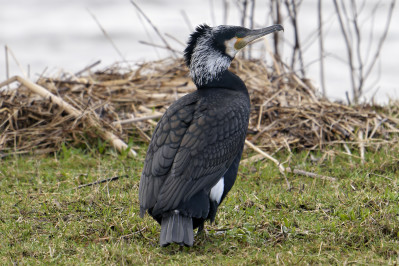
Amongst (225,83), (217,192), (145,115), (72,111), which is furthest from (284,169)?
(72,111)

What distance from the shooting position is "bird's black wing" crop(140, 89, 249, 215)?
391cm

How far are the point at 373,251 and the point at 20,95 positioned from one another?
451 cm

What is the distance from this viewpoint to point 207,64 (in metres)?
4.54

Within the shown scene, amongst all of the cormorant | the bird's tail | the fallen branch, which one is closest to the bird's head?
the cormorant

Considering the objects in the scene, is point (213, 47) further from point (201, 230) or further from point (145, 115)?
point (145, 115)

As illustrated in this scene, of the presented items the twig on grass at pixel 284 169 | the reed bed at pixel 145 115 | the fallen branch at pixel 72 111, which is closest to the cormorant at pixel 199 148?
Result: the twig on grass at pixel 284 169

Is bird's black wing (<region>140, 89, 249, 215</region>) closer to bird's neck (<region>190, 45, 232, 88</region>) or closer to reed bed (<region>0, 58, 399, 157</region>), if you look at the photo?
bird's neck (<region>190, 45, 232, 88</region>)

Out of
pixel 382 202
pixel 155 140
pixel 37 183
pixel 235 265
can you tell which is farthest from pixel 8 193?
pixel 382 202

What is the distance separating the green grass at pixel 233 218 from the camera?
12.5ft

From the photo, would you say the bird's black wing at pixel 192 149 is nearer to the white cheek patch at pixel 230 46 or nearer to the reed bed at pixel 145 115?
the white cheek patch at pixel 230 46

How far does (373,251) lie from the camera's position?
379 cm

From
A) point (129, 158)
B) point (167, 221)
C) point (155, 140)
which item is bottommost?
point (129, 158)

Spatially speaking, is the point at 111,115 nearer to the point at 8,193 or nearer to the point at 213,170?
the point at 8,193

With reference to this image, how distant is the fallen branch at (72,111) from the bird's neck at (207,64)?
185cm
